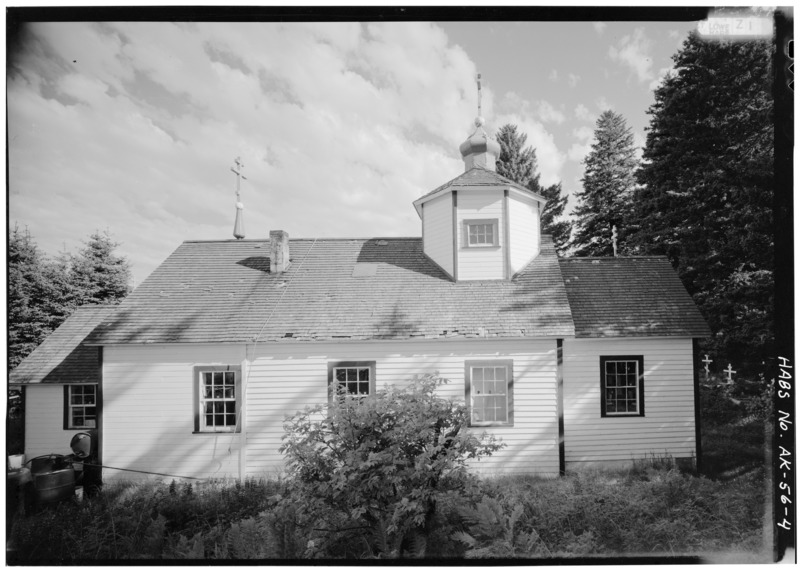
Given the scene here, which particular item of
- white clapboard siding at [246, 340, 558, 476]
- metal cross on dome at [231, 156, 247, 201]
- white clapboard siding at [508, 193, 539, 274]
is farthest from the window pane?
metal cross on dome at [231, 156, 247, 201]

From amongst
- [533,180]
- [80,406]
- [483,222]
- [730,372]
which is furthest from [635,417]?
[80,406]

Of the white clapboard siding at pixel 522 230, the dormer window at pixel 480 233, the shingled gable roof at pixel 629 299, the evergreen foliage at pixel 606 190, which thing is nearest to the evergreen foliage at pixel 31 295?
the dormer window at pixel 480 233

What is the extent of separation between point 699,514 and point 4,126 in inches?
371

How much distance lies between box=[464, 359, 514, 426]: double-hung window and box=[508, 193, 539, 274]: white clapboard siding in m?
1.98

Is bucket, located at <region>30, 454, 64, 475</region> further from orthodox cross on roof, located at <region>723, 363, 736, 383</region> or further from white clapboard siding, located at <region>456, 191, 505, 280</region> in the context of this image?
orthodox cross on roof, located at <region>723, 363, 736, 383</region>

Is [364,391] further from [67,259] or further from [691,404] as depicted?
[691,404]

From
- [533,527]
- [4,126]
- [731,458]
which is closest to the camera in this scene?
[4,126]

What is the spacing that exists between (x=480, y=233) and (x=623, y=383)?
12.5 feet

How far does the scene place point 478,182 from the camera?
6660mm

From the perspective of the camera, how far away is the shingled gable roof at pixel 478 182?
21.7 feet

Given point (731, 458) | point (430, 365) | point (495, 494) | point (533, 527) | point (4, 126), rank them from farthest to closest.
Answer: point (430, 365) → point (731, 458) → point (495, 494) → point (533, 527) → point (4, 126)

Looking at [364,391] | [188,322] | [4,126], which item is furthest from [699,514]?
[4,126]

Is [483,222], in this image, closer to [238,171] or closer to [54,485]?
[238,171]

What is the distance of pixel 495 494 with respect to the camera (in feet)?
15.3
